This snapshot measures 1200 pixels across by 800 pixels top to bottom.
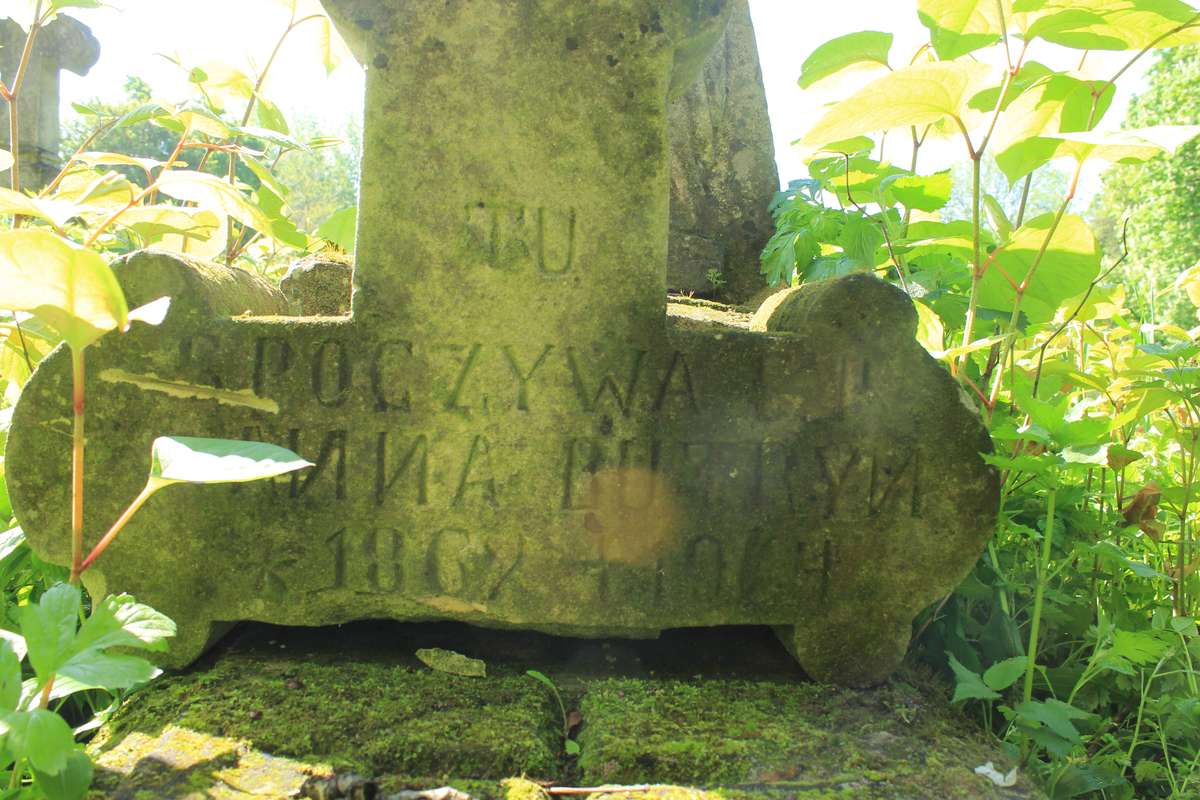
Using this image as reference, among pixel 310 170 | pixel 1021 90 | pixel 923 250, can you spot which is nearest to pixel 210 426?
pixel 1021 90

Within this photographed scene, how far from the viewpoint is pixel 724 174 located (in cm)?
307

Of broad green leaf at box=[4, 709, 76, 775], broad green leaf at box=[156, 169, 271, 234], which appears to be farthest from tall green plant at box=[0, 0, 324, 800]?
broad green leaf at box=[156, 169, 271, 234]

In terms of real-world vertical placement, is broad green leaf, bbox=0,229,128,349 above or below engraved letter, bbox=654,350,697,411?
above

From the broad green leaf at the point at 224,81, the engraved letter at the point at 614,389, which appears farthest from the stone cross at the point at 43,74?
the engraved letter at the point at 614,389

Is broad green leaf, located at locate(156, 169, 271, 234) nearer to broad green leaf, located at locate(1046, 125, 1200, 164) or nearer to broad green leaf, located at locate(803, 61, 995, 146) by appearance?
broad green leaf, located at locate(803, 61, 995, 146)

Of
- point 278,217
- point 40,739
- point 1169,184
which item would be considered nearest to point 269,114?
point 278,217

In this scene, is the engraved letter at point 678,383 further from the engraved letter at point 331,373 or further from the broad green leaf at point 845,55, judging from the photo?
the broad green leaf at point 845,55

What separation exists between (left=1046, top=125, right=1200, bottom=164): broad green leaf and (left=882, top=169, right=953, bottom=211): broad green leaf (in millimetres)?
714

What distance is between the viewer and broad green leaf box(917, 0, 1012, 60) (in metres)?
1.65

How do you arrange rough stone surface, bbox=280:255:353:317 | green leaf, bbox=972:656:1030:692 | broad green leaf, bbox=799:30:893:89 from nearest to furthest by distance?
green leaf, bbox=972:656:1030:692 → broad green leaf, bbox=799:30:893:89 → rough stone surface, bbox=280:255:353:317

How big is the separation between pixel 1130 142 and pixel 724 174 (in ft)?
5.89

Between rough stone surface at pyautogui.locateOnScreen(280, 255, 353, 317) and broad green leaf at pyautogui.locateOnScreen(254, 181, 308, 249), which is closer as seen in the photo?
rough stone surface at pyautogui.locateOnScreen(280, 255, 353, 317)

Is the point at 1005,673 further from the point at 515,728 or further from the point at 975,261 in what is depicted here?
the point at 515,728

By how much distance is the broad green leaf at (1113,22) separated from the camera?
1.53m
